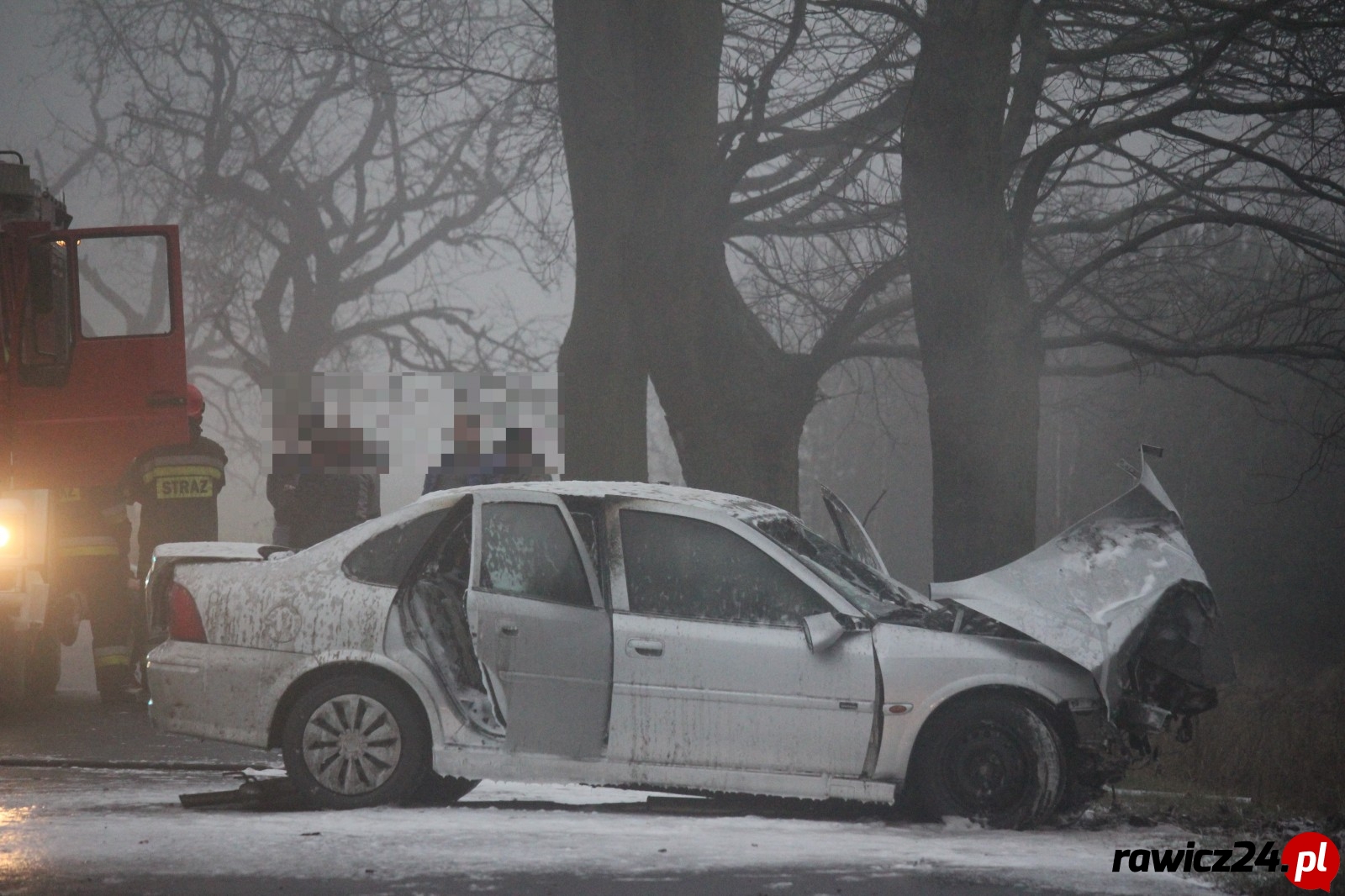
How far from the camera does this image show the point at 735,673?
6.80 metres

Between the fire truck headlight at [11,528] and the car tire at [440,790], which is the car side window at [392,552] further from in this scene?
the fire truck headlight at [11,528]

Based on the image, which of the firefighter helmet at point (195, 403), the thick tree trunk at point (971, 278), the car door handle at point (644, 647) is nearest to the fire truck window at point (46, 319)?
the firefighter helmet at point (195, 403)

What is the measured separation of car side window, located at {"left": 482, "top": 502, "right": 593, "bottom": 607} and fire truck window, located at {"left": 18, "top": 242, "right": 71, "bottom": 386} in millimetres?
5197

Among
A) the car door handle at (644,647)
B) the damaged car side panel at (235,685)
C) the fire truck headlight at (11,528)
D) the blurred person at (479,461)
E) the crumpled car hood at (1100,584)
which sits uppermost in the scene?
the blurred person at (479,461)

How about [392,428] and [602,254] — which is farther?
[602,254]

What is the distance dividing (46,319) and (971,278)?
6744 millimetres

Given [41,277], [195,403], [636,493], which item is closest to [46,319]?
[41,277]

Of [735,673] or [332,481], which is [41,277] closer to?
[332,481]

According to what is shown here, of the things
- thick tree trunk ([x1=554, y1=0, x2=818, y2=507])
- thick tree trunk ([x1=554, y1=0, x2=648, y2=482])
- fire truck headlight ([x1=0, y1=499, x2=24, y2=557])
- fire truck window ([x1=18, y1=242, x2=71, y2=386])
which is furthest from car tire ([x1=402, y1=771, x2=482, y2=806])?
thick tree trunk ([x1=554, y1=0, x2=818, y2=507])

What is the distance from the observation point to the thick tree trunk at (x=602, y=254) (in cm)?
1382

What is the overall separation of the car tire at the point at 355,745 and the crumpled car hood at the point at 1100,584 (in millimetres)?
2607

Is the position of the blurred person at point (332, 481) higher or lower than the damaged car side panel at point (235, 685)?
higher

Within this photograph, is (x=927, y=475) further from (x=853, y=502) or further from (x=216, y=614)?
(x=216, y=614)

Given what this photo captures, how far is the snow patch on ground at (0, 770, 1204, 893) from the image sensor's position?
18.8 ft
